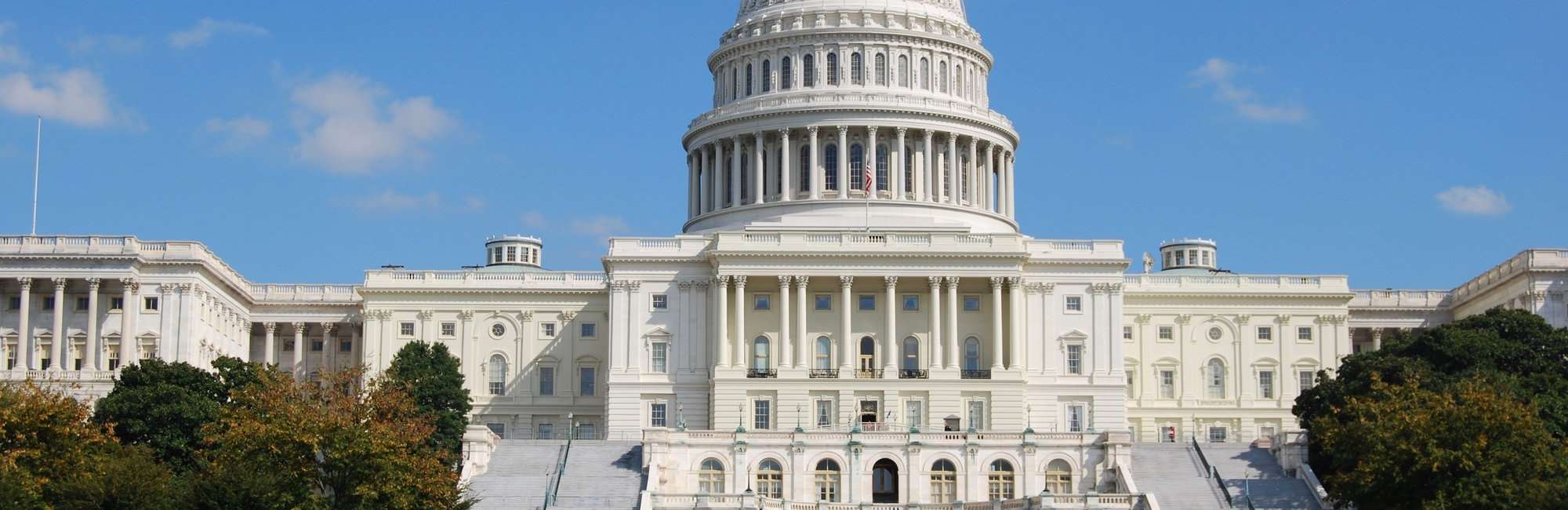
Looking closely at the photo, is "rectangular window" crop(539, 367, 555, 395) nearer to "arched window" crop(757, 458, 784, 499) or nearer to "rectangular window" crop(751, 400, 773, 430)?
"rectangular window" crop(751, 400, 773, 430)

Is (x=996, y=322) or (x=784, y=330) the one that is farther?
(x=996, y=322)

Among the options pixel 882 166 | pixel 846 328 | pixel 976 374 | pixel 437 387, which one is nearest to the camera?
pixel 437 387

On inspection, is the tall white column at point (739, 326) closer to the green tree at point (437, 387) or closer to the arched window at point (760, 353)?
the arched window at point (760, 353)

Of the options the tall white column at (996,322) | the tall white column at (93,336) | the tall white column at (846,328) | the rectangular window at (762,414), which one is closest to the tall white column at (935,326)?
the tall white column at (996,322)

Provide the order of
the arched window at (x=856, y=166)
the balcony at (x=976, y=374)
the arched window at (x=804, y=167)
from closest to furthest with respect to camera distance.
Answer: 1. the balcony at (x=976, y=374)
2. the arched window at (x=856, y=166)
3. the arched window at (x=804, y=167)

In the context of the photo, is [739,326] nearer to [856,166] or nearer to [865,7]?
[856,166]

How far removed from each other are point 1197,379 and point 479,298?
35226mm

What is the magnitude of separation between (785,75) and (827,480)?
3727 centimetres

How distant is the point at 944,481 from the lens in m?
95.7

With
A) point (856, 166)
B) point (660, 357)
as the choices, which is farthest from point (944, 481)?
point (856, 166)

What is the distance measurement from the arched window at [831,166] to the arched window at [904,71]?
16.4 ft

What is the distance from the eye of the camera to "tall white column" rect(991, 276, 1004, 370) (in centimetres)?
11119

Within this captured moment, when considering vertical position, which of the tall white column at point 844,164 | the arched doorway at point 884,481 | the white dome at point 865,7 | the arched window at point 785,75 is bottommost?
the arched doorway at point 884,481

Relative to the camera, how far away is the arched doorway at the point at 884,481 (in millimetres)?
96062
